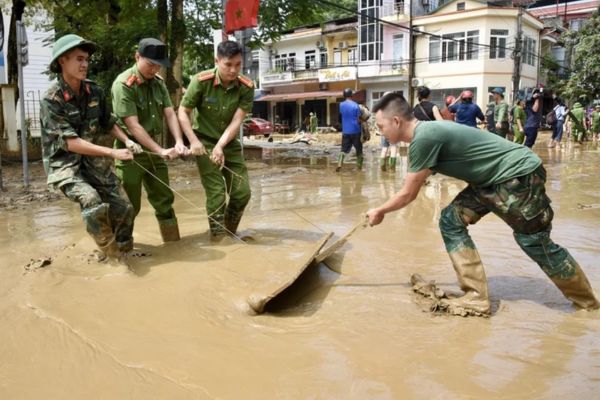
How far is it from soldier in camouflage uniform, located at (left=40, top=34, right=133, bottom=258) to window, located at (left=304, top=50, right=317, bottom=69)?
3537cm

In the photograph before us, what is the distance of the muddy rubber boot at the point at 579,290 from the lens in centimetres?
318

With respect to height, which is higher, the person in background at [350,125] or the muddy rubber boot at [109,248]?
the person in background at [350,125]

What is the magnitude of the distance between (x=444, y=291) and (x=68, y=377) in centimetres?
229

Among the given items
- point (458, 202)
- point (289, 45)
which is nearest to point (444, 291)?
point (458, 202)

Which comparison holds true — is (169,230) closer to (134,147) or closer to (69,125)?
(134,147)

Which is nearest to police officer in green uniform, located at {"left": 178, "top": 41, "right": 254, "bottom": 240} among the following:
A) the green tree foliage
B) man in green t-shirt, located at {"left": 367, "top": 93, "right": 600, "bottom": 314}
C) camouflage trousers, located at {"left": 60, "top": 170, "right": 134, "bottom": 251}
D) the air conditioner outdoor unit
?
camouflage trousers, located at {"left": 60, "top": 170, "right": 134, "bottom": 251}

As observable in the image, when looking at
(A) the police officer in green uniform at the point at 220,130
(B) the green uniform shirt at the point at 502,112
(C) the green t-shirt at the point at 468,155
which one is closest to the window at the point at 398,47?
(B) the green uniform shirt at the point at 502,112

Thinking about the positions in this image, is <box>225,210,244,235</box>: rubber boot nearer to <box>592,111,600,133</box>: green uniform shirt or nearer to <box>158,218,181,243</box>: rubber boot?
<box>158,218,181,243</box>: rubber boot

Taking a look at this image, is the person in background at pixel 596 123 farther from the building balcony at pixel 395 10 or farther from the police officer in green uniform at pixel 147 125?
the police officer in green uniform at pixel 147 125

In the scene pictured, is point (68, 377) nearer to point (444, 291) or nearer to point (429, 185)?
point (444, 291)

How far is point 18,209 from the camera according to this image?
273 inches

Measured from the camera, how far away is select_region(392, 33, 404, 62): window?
3331cm

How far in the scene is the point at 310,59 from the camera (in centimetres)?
3856

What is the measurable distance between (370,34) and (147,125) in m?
32.0
